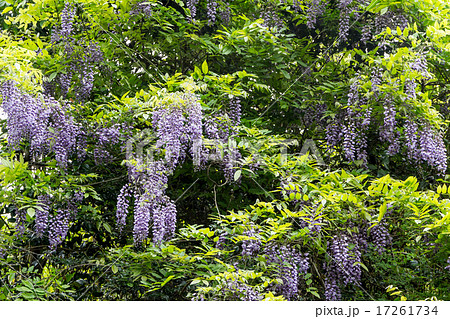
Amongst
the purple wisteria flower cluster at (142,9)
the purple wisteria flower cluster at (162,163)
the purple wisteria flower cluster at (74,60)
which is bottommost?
the purple wisteria flower cluster at (162,163)

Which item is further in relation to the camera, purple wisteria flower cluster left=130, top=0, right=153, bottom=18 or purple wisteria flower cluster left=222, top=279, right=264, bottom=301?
purple wisteria flower cluster left=130, top=0, right=153, bottom=18

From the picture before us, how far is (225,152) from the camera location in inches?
154

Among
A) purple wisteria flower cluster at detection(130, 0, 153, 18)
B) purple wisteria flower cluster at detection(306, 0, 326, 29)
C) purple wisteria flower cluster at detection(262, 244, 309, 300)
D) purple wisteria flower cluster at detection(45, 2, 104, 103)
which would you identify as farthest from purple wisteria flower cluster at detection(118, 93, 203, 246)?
purple wisteria flower cluster at detection(306, 0, 326, 29)

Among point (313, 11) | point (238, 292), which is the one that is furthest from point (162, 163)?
point (313, 11)

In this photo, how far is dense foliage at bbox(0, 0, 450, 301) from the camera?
354 cm

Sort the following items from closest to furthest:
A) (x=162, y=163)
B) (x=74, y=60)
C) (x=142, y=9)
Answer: (x=162, y=163) < (x=74, y=60) < (x=142, y=9)

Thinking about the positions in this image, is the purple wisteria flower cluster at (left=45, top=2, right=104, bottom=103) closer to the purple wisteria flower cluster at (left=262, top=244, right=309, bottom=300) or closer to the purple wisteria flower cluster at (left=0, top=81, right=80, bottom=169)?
the purple wisteria flower cluster at (left=0, top=81, right=80, bottom=169)

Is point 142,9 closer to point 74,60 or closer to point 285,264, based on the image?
point 74,60

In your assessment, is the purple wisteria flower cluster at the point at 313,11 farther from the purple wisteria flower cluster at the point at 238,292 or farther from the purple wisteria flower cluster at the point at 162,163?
the purple wisteria flower cluster at the point at 238,292

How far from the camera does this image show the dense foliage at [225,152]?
139 inches

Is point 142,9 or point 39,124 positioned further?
point 142,9

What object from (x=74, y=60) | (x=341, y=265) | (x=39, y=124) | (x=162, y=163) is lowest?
(x=341, y=265)

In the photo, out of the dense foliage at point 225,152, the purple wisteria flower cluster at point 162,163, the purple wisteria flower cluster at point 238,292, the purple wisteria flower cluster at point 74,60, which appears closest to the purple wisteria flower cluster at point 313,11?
the dense foliage at point 225,152
